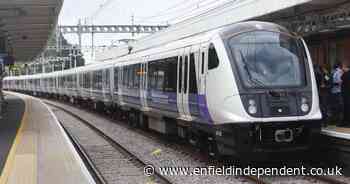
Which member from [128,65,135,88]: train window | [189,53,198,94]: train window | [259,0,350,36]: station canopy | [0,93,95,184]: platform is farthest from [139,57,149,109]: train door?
[189,53,198,94]: train window

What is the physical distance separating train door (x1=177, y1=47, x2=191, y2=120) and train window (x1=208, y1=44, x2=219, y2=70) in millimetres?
1510

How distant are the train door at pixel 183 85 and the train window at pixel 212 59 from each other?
1.51m

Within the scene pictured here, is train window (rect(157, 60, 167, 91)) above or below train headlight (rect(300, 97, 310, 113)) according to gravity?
above

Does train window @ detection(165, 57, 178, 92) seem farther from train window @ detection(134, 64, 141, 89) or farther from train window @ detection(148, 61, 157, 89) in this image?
train window @ detection(134, 64, 141, 89)

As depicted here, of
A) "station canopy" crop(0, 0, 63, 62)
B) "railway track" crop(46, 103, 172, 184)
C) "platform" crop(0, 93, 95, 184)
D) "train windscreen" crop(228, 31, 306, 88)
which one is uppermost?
"station canopy" crop(0, 0, 63, 62)

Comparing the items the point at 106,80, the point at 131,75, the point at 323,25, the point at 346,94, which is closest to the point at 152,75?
the point at 131,75

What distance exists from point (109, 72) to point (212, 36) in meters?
14.6

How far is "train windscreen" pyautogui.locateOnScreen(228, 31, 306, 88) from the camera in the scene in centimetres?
A: 1117

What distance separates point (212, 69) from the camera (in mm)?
11680

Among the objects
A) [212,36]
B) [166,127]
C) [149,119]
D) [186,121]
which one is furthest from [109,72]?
[212,36]

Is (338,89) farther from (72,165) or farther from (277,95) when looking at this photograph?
(72,165)

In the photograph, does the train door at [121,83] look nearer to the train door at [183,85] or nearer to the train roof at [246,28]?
the train door at [183,85]

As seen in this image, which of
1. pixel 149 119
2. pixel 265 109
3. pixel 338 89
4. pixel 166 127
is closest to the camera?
pixel 265 109

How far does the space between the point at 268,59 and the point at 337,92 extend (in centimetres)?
275
